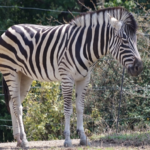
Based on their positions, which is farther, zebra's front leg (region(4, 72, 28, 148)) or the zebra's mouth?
zebra's front leg (region(4, 72, 28, 148))

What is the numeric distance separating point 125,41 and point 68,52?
102 cm

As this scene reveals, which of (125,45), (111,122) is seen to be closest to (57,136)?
(111,122)

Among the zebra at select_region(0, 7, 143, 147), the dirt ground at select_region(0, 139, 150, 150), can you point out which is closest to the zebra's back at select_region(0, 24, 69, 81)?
the zebra at select_region(0, 7, 143, 147)

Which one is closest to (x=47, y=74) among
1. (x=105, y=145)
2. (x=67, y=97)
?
(x=67, y=97)

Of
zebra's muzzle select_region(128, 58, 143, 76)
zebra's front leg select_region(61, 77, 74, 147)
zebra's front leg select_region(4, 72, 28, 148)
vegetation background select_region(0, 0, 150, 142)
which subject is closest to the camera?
zebra's muzzle select_region(128, 58, 143, 76)

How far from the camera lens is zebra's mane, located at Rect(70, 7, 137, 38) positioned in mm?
5809

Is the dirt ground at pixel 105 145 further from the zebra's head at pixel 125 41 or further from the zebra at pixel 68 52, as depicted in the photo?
the zebra's head at pixel 125 41

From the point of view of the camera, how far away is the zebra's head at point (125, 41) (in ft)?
18.4

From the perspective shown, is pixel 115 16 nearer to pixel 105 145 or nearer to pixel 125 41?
pixel 125 41

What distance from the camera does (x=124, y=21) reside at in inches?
231

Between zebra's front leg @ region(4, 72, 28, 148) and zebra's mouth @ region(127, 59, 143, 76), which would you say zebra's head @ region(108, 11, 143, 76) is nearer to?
zebra's mouth @ region(127, 59, 143, 76)

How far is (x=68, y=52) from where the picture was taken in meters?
5.95

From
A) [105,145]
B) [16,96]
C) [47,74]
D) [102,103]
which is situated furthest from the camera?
[102,103]

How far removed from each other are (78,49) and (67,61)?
288 millimetres
